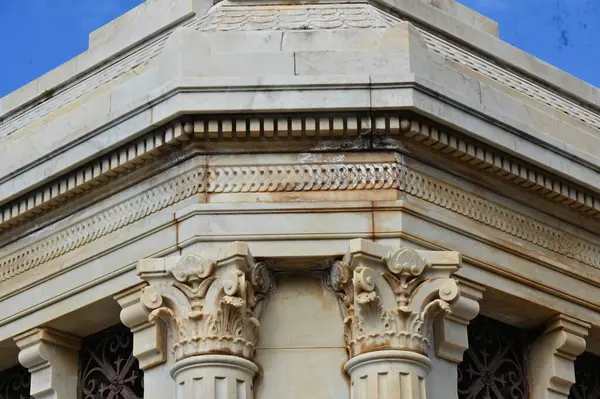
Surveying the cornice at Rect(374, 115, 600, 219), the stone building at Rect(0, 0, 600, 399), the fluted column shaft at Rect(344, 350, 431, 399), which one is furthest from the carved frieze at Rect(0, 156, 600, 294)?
the fluted column shaft at Rect(344, 350, 431, 399)

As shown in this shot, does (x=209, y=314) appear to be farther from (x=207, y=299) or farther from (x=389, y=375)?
(x=389, y=375)

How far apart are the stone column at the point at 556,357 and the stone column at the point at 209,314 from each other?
13.3 ft

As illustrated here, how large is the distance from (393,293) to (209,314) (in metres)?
2.07

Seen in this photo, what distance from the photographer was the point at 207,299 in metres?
23.3

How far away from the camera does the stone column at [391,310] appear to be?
75.6ft

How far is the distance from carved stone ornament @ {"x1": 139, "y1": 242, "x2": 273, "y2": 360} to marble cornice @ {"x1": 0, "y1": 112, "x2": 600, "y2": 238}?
3.49ft

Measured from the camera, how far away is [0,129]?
2947cm

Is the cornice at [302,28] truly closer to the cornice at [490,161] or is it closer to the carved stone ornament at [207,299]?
the cornice at [490,161]

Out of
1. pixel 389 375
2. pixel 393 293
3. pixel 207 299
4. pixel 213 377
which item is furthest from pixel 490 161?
pixel 213 377

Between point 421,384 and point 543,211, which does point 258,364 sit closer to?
point 421,384

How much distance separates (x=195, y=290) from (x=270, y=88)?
2483 millimetres

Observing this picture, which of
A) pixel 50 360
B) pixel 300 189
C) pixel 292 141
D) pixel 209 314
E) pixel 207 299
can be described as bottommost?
pixel 209 314

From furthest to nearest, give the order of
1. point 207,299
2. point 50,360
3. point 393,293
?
point 50,360 → point 393,293 → point 207,299

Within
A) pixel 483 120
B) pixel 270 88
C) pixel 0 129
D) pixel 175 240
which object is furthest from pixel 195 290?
pixel 0 129
